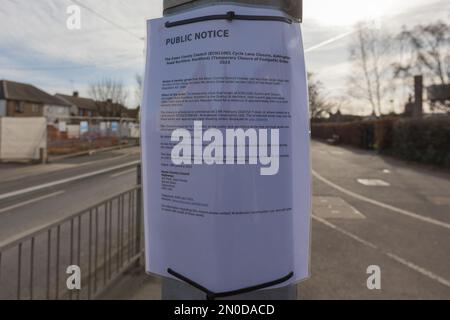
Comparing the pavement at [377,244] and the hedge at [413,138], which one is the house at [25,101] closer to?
the hedge at [413,138]

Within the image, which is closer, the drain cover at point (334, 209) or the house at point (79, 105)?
the drain cover at point (334, 209)

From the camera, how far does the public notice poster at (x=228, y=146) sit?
3.48ft

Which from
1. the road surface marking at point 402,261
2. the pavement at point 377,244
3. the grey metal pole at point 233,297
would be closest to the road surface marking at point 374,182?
the pavement at point 377,244

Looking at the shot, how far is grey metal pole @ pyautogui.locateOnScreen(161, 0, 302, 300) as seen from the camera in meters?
1.11

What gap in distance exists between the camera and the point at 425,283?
3.85 metres

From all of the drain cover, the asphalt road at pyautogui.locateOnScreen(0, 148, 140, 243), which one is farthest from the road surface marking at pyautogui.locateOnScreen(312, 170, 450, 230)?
the asphalt road at pyautogui.locateOnScreen(0, 148, 140, 243)

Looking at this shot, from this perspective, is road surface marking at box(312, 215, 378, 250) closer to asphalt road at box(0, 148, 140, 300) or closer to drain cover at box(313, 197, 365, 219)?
drain cover at box(313, 197, 365, 219)

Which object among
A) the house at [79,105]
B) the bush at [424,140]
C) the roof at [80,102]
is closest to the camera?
the bush at [424,140]

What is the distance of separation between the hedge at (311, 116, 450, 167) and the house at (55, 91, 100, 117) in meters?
52.6

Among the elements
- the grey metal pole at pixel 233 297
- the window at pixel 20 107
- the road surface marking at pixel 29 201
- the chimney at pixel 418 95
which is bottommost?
the road surface marking at pixel 29 201

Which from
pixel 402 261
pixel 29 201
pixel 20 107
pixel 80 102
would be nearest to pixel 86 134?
pixel 29 201

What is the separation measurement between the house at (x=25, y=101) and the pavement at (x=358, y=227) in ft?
129

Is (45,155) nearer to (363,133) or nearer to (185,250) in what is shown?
(185,250)
